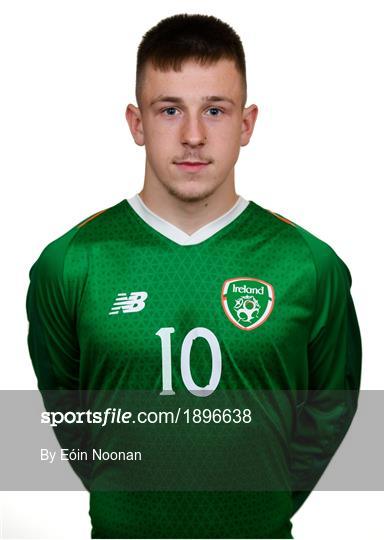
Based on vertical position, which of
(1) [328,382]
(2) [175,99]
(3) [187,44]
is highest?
(3) [187,44]

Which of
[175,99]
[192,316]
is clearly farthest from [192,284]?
[175,99]

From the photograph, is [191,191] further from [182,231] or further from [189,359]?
[189,359]

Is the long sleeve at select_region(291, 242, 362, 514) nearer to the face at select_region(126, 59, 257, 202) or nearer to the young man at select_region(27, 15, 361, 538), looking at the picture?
the young man at select_region(27, 15, 361, 538)

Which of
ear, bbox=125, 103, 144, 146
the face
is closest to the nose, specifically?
the face

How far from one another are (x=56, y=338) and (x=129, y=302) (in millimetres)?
396

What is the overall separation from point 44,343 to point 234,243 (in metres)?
0.85

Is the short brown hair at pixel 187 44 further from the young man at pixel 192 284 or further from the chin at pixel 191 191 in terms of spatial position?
the chin at pixel 191 191

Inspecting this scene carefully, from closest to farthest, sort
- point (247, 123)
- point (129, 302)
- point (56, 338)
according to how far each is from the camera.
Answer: point (129, 302) → point (247, 123) → point (56, 338)

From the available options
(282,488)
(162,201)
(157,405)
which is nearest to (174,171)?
(162,201)

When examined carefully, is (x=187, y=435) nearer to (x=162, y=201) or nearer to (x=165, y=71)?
(x=162, y=201)

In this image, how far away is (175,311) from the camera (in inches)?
185

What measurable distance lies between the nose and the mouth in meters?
0.07

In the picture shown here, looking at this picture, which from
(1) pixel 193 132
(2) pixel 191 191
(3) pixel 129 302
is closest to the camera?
(1) pixel 193 132

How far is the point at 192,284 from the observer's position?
472cm
